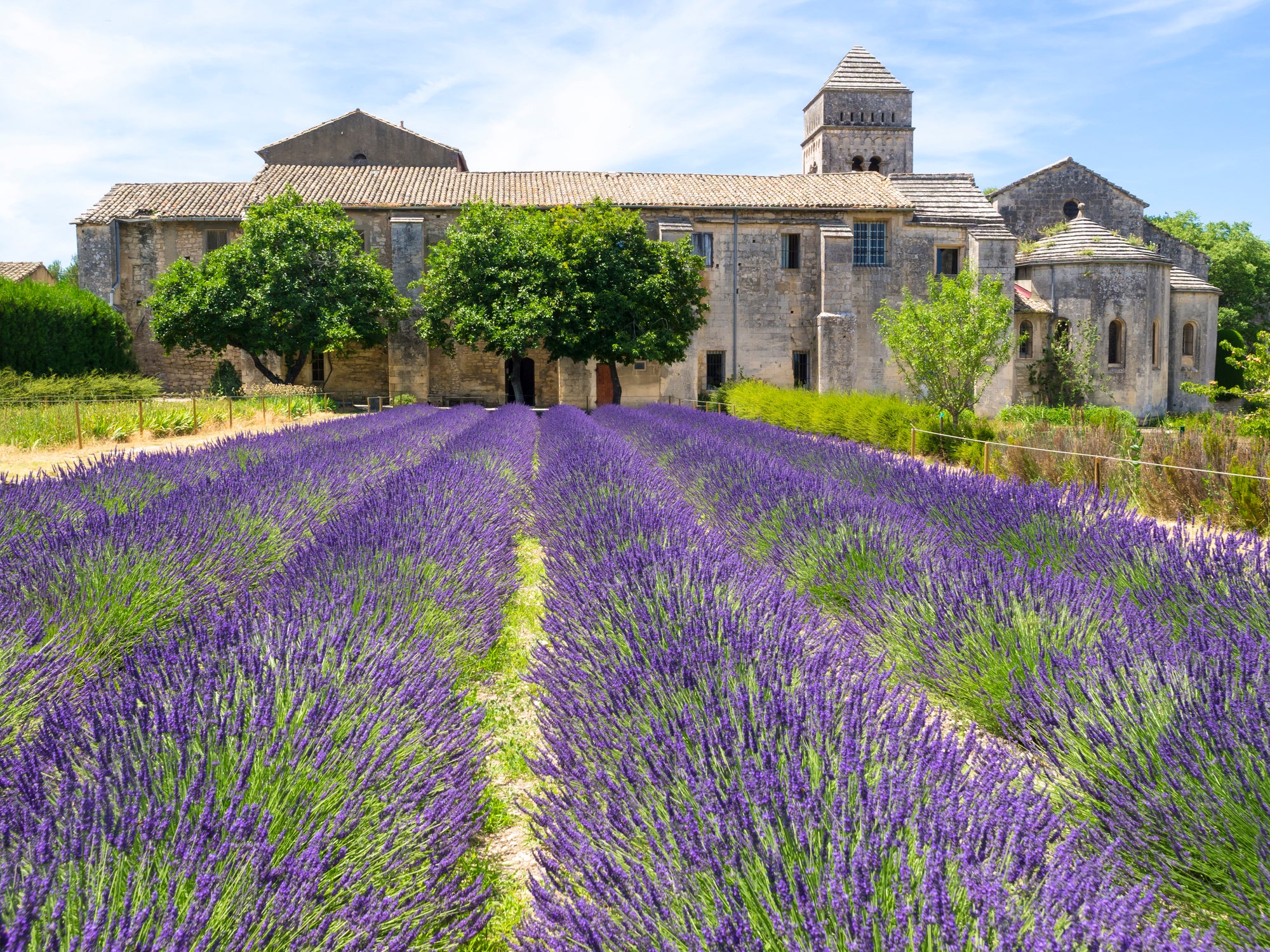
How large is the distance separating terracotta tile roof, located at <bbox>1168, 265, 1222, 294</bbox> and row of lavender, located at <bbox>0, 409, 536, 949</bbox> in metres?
27.8

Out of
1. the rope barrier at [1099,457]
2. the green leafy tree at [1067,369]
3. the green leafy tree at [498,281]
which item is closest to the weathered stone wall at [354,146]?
the green leafy tree at [498,281]

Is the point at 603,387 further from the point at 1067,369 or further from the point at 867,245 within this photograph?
the point at 1067,369

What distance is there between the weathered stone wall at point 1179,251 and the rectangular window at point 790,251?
1463 cm

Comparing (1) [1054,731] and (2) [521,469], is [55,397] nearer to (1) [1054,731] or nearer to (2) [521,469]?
(2) [521,469]

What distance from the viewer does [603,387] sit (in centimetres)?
2411

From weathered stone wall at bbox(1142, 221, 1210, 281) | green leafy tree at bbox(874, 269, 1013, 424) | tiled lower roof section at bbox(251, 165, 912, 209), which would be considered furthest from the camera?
weathered stone wall at bbox(1142, 221, 1210, 281)

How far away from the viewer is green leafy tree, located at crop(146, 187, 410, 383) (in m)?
20.1

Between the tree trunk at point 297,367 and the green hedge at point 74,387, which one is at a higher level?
the tree trunk at point 297,367

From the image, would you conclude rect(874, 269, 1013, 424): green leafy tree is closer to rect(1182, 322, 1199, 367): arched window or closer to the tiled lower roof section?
the tiled lower roof section

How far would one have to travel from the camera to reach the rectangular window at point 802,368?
24047 millimetres

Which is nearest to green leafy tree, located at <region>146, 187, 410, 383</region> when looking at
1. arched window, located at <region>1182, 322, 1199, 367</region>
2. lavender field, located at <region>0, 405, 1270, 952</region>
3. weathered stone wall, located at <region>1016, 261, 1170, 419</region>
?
lavender field, located at <region>0, 405, 1270, 952</region>

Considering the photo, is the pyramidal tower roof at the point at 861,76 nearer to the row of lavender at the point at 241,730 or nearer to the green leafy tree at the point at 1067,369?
the green leafy tree at the point at 1067,369

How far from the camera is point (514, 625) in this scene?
13.8 feet

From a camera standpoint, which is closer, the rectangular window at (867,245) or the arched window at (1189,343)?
the rectangular window at (867,245)
